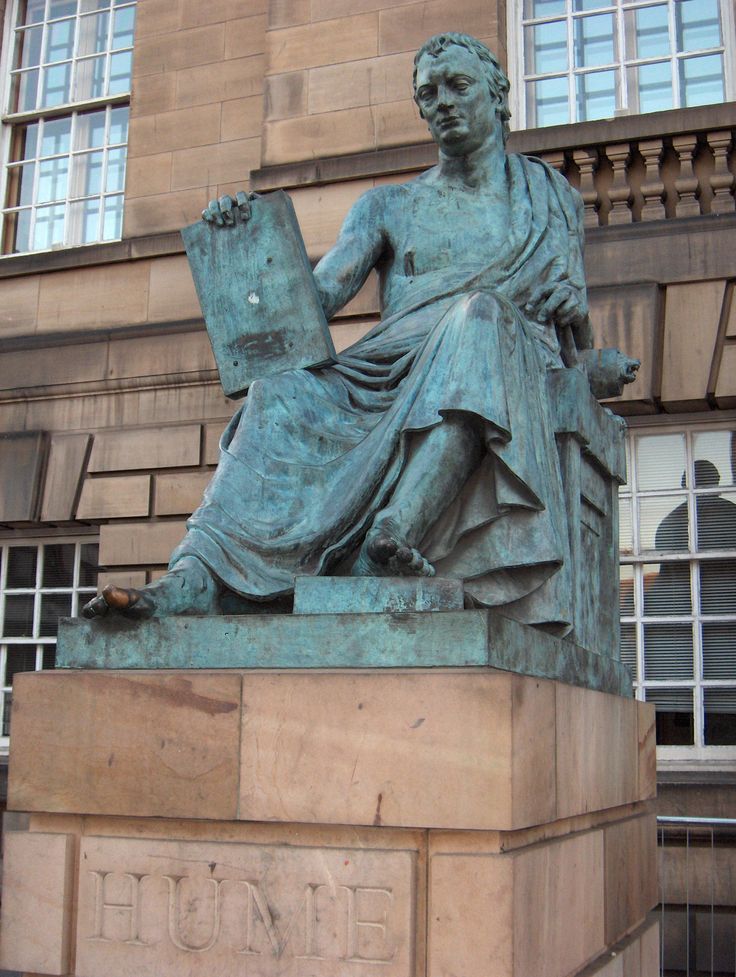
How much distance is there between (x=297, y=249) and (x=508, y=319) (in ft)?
2.99

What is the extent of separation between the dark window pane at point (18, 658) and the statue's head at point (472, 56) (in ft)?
27.5

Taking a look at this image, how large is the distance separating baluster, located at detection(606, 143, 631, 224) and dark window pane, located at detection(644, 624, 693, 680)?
10.2 ft

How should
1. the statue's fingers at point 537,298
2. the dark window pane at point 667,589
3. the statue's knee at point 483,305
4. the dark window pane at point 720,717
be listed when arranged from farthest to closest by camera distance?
1. the dark window pane at point 667,589
2. the dark window pane at point 720,717
3. the statue's fingers at point 537,298
4. the statue's knee at point 483,305

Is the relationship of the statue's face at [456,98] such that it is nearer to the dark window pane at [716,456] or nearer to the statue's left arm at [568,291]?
the statue's left arm at [568,291]

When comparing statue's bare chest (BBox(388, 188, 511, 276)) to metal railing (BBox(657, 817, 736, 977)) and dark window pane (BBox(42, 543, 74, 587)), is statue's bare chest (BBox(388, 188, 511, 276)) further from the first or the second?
dark window pane (BBox(42, 543, 74, 587))

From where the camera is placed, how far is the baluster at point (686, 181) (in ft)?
31.8

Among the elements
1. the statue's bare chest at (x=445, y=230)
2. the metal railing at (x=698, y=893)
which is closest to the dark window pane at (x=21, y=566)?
the metal railing at (x=698, y=893)

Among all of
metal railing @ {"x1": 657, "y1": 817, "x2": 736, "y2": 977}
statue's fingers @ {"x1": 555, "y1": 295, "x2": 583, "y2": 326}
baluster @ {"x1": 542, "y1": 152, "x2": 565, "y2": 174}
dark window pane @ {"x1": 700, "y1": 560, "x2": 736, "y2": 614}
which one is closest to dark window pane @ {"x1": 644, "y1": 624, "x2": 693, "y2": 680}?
dark window pane @ {"x1": 700, "y1": 560, "x2": 736, "y2": 614}

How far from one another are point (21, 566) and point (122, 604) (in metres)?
9.00

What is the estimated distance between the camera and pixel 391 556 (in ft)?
11.7

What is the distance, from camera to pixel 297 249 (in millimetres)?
4512

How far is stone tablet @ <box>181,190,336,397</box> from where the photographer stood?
445 cm

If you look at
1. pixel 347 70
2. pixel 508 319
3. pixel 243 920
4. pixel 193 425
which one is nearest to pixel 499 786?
pixel 243 920

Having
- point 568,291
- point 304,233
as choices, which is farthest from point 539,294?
point 304,233
